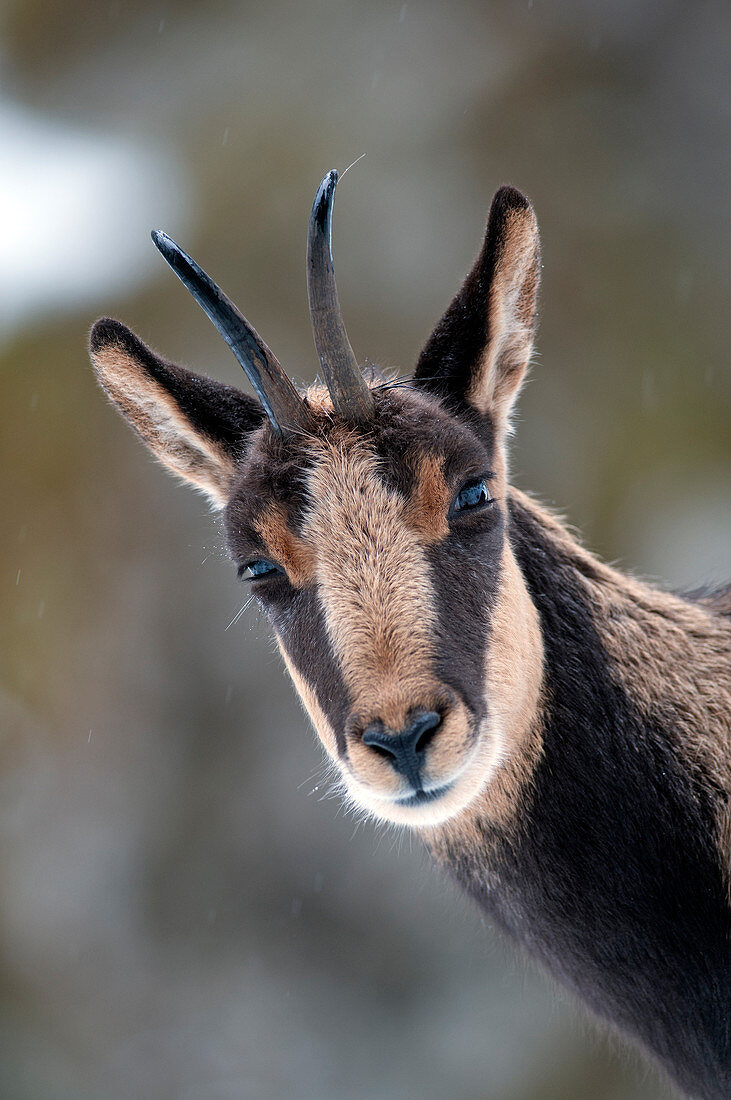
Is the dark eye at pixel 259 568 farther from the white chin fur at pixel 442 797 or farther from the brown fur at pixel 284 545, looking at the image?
the white chin fur at pixel 442 797

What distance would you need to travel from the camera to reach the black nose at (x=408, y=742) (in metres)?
2.59

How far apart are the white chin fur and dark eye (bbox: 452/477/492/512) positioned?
2.50 ft

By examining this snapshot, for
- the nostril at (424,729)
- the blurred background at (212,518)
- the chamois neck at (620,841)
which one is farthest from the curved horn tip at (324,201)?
the blurred background at (212,518)

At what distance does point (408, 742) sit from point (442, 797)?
294mm

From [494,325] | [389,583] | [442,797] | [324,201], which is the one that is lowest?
[442,797]

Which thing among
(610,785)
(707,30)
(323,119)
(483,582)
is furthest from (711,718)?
(707,30)

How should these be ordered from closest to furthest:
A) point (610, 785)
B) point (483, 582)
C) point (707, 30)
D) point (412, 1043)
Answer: point (483, 582) < point (610, 785) < point (412, 1043) < point (707, 30)

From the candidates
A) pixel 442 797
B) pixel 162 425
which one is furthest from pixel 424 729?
pixel 162 425

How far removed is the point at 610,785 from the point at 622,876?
0.32 m

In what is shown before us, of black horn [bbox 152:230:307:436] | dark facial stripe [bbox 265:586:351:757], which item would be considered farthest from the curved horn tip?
dark facial stripe [bbox 265:586:351:757]

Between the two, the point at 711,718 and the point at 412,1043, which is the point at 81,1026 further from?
the point at 711,718

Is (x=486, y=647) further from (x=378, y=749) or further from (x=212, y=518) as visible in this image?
(x=212, y=518)

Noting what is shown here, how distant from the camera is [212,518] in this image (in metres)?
7.75

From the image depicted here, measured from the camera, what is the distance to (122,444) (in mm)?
8797
